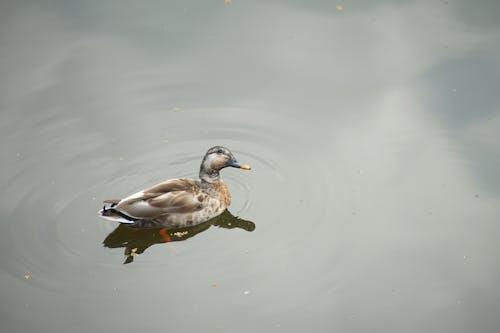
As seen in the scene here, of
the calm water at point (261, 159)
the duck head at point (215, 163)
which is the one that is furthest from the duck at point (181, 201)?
the calm water at point (261, 159)

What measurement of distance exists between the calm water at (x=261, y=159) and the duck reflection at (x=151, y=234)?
3 cm

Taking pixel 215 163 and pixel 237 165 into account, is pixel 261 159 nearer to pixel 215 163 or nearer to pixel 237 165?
pixel 237 165

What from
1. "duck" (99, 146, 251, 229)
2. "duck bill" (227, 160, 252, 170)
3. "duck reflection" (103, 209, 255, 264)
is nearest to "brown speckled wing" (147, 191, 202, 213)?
"duck" (99, 146, 251, 229)

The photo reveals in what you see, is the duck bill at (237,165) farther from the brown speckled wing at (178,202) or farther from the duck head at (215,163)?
the brown speckled wing at (178,202)

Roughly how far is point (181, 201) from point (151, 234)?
60cm

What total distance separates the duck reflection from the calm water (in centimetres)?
3

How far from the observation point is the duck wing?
28.7 feet

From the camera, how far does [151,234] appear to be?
29.7 ft

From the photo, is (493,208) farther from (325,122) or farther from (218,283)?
(218,283)

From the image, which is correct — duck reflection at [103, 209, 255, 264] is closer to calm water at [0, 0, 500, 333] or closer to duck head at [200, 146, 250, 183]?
calm water at [0, 0, 500, 333]

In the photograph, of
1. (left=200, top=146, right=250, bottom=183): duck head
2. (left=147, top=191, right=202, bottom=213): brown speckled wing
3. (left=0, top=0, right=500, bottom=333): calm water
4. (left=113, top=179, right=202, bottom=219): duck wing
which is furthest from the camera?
(left=200, top=146, right=250, bottom=183): duck head

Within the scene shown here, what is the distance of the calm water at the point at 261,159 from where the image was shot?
8016 mm

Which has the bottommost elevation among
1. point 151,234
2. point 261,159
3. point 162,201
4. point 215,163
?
point 151,234

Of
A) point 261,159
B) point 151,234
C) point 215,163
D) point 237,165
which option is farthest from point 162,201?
point 261,159
